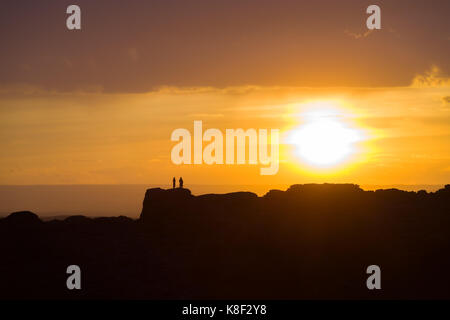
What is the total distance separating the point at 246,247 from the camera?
93062mm

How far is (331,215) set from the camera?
95.1m

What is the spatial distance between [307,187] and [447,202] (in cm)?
1961

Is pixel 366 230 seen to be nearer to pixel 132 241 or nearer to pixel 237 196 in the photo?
pixel 237 196

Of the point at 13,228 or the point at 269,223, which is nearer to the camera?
the point at 13,228

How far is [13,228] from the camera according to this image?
8612 centimetres

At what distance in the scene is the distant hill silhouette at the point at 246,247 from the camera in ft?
273

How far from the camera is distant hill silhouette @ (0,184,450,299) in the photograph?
83.3 m

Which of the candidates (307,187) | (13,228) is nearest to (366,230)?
(307,187)
